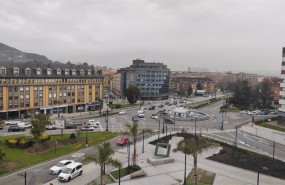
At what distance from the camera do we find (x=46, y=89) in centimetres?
7169

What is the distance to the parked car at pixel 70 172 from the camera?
1073 inches

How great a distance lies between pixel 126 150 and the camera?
39.6 meters

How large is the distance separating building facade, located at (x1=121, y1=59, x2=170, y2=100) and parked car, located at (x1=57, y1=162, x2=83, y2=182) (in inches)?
3673

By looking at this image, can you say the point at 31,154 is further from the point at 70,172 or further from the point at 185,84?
the point at 185,84

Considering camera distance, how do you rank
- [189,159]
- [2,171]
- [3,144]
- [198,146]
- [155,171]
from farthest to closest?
[3,144]
[189,159]
[155,171]
[2,171]
[198,146]

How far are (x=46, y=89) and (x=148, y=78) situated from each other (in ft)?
197

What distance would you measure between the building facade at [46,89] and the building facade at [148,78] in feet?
124

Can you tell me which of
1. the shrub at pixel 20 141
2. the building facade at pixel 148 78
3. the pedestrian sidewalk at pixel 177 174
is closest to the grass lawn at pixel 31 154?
the shrub at pixel 20 141

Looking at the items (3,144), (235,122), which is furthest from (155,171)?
(235,122)

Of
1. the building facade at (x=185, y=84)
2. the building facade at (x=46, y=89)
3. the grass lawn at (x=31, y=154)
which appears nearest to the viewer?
the grass lawn at (x=31, y=154)

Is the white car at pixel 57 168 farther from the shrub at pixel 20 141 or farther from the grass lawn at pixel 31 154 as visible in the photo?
the shrub at pixel 20 141

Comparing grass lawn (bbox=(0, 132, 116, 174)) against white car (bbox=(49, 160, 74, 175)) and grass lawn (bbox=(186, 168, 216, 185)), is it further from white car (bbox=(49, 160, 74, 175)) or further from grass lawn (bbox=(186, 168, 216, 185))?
grass lawn (bbox=(186, 168, 216, 185))

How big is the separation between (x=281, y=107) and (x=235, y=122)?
48.9 ft

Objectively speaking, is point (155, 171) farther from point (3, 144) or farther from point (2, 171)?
point (3, 144)
